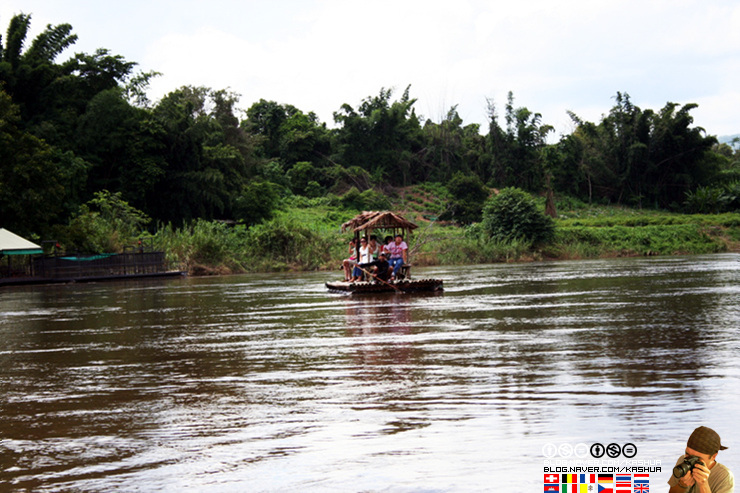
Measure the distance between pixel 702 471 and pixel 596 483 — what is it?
1155mm

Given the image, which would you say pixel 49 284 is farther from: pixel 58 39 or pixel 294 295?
pixel 58 39

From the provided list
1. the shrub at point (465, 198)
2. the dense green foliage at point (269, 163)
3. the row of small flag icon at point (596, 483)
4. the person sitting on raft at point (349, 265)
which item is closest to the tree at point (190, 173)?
the dense green foliage at point (269, 163)

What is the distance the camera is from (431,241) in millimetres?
45531

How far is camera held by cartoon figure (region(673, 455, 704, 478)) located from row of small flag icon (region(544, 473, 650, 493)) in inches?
29.4

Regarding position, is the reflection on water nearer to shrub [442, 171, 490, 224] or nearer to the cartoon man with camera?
the cartoon man with camera

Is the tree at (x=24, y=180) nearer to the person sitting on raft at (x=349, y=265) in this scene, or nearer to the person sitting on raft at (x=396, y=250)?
the person sitting on raft at (x=349, y=265)

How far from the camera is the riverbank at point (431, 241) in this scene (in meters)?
39.4

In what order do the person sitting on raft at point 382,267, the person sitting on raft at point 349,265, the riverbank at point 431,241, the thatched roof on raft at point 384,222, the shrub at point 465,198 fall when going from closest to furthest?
the thatched roof on raft at point 384,222, the person sitting on raft at point 382,267, the person sitting on raft at point 349,265, the riverbank at point 431,241, the shrub at point 465,198


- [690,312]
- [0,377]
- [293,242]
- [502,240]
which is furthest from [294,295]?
[502,240]

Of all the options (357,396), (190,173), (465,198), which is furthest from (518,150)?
(357,396)

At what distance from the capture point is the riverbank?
3944cm

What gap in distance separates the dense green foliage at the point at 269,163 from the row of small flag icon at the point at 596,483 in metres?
33.3

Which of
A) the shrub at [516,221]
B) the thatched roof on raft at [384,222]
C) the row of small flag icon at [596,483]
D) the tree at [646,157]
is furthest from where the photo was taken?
the tree at [646,157]

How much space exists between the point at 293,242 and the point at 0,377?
108 ft
